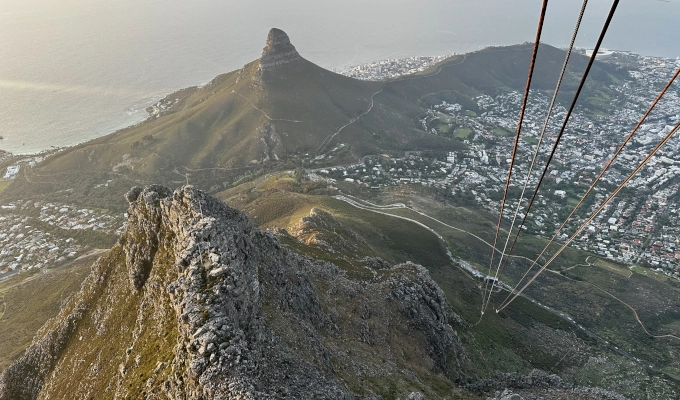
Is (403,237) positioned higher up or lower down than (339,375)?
lower down

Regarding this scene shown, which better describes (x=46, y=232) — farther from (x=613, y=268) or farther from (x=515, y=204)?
(x=613, y=268)

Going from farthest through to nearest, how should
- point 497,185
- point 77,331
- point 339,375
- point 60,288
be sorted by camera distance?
point 497,185
point 60,288
point 77,331
point 339,375

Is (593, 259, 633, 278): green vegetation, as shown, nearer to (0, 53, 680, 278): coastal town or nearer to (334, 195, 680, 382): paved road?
(0, 53, 680, 278): coastal town

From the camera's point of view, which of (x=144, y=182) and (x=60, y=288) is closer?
(x=60, y=288)

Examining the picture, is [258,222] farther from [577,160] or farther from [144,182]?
[577,160]

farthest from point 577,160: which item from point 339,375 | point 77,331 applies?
point 77,331

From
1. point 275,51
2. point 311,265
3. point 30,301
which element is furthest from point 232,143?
point 311,265
